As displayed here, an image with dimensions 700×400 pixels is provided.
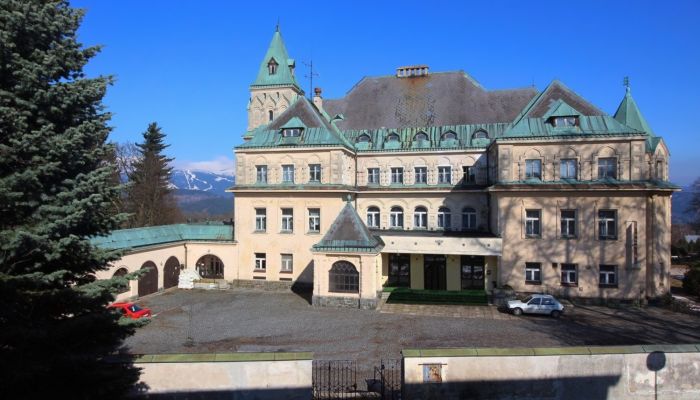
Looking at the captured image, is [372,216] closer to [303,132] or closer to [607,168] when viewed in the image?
[303,132]

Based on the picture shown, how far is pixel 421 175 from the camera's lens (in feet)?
110

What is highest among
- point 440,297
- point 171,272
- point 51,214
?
point 51,214

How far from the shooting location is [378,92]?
37.3 m

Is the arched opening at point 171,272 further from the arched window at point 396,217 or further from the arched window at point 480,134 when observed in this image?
the arched window at point 480,134

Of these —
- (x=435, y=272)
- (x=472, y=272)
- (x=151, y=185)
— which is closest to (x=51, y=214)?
(x=435, y=272)

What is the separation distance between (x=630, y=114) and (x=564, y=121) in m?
5.44

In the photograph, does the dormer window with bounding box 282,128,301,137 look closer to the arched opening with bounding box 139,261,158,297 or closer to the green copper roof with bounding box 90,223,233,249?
the green copper roof with bounding box 90,223,233,249

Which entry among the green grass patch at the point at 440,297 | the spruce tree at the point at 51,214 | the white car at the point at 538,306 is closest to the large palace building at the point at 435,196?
the green grass patch at the point at 440,297

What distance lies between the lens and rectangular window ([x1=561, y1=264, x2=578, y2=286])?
26516 mm

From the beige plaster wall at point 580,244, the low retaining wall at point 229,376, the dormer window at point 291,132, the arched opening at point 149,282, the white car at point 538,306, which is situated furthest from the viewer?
the dormer window at point 291,132

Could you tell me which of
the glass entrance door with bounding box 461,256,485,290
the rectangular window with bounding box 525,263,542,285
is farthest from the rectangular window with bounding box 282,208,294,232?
the rectangular window with bounding box 525,263,542,285

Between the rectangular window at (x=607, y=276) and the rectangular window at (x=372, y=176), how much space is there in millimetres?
15911

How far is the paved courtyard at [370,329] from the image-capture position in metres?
18.8

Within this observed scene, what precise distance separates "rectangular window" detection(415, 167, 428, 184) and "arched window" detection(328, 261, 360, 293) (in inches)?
409
